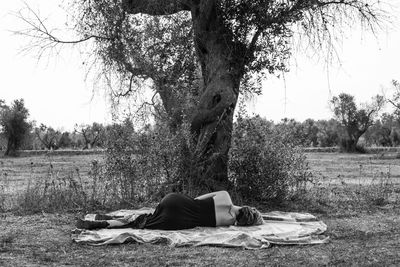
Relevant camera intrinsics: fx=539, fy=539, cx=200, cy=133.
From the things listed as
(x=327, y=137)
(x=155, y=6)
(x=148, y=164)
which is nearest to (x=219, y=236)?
(x=148, y=164)

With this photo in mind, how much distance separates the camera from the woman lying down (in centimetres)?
781

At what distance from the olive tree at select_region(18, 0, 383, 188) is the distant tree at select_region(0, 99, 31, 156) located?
35214 mm

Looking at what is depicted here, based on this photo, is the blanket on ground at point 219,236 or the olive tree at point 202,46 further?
the olive tree at point 202,46

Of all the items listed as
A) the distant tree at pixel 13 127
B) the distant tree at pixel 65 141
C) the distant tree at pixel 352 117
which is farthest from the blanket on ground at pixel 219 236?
the distant tree at pixel 65 141

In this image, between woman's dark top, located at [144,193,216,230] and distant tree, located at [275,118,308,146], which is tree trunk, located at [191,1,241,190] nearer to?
distant tree, located at [275,118,308,146]

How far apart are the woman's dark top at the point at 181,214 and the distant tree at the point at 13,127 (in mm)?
40025

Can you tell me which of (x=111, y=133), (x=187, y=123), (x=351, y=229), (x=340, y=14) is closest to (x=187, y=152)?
(x=187, y=123)

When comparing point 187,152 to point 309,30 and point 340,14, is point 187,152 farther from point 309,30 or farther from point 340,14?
point 340,14

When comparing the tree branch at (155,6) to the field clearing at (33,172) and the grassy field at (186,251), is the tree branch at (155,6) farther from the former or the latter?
the grassy field at (186,251)

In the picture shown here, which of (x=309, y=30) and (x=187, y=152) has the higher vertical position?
(x=309, y=30)

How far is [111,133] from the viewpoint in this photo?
34.8ft

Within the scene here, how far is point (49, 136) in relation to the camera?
67812 mm

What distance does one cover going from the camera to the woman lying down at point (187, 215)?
7.81m

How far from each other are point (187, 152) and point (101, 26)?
380 cm
